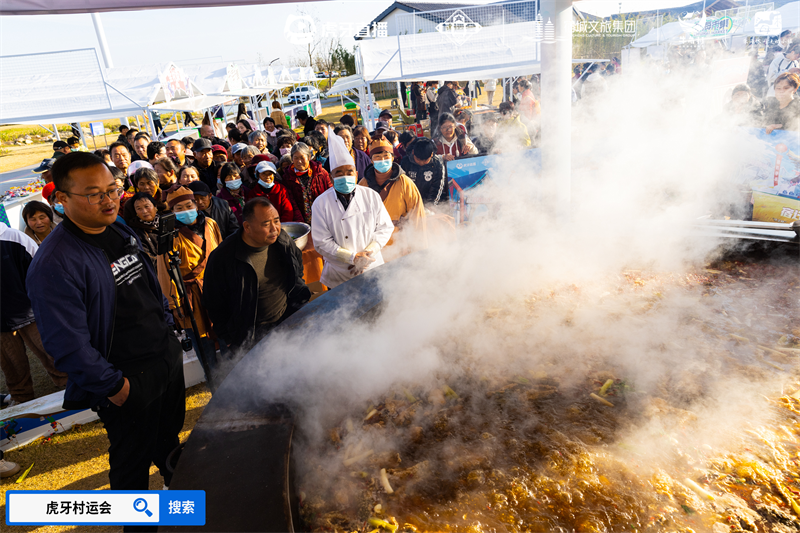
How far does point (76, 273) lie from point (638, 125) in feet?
19.6

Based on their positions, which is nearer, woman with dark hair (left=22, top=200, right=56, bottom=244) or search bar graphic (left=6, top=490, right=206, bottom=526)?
search bar graphic (left=6, top=490, right=206, bottom=526)

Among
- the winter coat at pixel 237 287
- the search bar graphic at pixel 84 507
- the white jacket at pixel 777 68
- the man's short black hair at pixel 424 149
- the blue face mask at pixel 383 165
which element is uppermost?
the white jacket at pixel 777 68

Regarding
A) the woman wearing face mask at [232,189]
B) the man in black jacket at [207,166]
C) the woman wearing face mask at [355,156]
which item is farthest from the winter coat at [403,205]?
the man in black jacket at [207,166]

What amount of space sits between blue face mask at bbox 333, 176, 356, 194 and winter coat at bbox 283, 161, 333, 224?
1.65 metres

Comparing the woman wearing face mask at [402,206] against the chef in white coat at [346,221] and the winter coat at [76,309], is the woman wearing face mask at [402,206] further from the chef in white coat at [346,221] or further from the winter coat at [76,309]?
the winter coat at [76,309]

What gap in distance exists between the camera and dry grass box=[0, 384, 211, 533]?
3260 mm

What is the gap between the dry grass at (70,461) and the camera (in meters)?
3.26

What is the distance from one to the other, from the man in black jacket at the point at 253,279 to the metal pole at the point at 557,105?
2.08m

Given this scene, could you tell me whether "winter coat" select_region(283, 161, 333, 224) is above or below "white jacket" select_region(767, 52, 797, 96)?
Answer: below

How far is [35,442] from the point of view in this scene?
3.69 metres

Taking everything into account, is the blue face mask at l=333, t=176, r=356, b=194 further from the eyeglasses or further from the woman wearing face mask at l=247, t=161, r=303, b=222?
the eyeglasses

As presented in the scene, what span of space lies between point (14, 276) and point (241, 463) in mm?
3481

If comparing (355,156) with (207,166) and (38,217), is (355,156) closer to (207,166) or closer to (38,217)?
(207,166)

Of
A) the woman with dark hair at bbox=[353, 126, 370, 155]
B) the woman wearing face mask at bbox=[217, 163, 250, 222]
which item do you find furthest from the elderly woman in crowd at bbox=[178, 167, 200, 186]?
the woman with dark hair at bbox=[353, 126, 370, 155]
